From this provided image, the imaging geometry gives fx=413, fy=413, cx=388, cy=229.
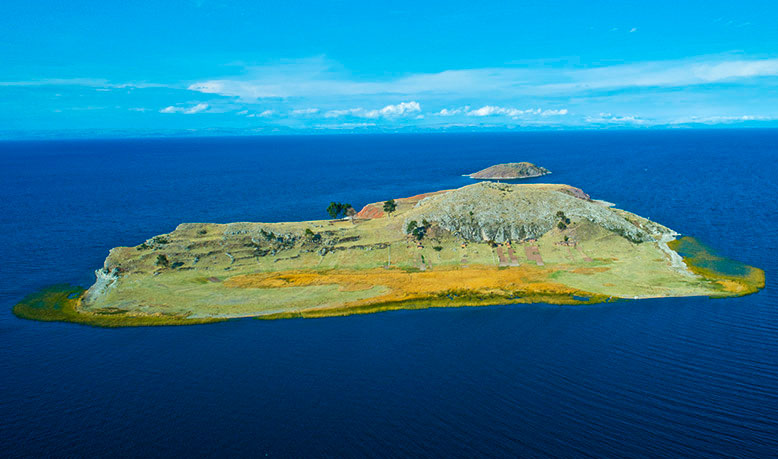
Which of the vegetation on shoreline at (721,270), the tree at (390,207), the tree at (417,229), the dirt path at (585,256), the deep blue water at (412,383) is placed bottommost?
the deep blue water at (412,383)

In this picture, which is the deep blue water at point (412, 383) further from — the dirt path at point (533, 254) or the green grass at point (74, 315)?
the dirt path at point (533, 254)

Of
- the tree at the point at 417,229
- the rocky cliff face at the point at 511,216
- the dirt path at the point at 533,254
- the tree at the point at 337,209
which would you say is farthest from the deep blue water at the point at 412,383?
the tree at the point at 337,209

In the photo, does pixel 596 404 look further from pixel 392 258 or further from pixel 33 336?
pixel 33 336

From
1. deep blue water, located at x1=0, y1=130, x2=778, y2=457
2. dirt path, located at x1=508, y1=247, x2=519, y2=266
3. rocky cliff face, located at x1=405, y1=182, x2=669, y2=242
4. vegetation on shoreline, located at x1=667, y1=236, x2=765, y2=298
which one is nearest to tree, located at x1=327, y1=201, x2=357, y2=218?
rocky cliff face, located at x1=405, y1=182, x2=669, y2=242

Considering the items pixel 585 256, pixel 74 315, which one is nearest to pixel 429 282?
pixel 585 256

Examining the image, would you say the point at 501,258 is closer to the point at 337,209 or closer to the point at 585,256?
the point at 585,256

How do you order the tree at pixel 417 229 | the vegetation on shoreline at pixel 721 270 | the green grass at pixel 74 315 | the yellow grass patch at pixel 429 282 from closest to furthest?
1. the green grass at pixel 74 315
2. the vegetation on shoreline at pixel 721 270
3. the yellow grass patch at pixel 429 282
4. the tree at pixel 417 229
